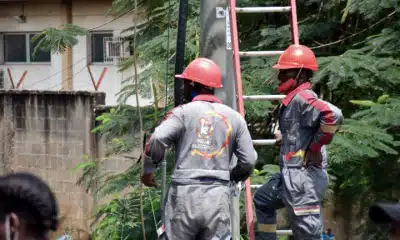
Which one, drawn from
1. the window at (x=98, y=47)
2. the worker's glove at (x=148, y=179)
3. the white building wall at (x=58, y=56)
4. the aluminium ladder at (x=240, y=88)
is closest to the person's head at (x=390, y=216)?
the worker's glove at (x=148, y=179)

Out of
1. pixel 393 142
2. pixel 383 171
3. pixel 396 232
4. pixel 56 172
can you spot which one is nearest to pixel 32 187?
pixel 396 232

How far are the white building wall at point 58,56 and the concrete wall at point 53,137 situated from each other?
13.2 ft

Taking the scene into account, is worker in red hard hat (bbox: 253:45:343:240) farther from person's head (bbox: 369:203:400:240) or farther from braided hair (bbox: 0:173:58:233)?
braided hair (bbox: 0:173:58:233)

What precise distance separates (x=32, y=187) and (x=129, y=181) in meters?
5.61

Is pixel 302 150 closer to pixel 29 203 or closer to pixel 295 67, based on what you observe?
pixel 295 67

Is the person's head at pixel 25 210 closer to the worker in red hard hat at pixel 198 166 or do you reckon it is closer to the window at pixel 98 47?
the worker in red hard hat at pixel 198 166

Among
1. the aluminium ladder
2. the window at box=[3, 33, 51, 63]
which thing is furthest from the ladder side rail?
A: the window at box=[3, 33, 51, 63]

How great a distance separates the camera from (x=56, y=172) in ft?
45.3

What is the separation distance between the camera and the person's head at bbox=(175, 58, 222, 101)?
5641 mm

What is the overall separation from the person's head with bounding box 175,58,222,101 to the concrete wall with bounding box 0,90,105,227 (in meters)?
7.47

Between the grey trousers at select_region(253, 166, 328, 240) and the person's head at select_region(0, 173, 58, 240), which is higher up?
the person's head at select_region(0, 173, 58, 240)

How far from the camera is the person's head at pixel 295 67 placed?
5926mm

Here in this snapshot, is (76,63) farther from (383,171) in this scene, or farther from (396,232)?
(396,232)

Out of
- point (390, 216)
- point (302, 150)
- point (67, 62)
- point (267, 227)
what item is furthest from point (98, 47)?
point (390, 216)
